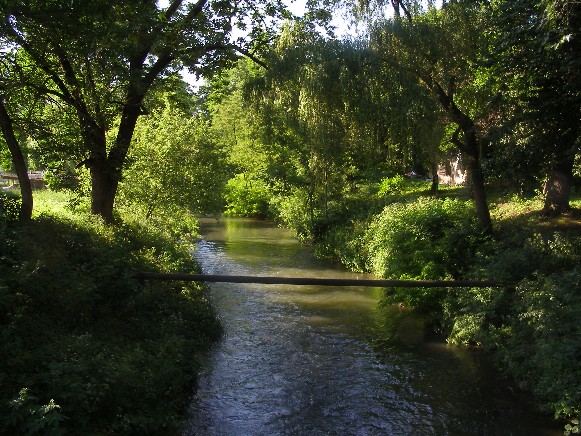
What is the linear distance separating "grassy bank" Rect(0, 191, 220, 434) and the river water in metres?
0.83

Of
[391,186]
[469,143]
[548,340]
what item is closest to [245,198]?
[391,186]

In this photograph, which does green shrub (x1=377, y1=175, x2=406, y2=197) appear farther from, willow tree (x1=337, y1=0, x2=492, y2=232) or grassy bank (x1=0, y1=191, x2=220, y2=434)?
grassy bank (x1=0, y1=191, x2=220, y2=434)

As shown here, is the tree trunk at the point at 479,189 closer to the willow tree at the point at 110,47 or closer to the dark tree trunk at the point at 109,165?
the willow tree at the point at 110,47

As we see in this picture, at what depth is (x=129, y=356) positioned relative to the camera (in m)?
7.91

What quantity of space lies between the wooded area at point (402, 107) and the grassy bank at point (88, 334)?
2.28 feet

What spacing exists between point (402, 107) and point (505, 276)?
4.62 metres

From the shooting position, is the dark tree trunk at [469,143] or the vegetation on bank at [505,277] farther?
the dark tree trunk at [469,143]

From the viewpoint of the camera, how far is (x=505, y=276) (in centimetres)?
1109

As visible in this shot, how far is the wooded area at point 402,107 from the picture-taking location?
970cm

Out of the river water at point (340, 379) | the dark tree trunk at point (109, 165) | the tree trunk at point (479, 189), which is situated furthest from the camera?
the tree trunk at point (479, 189)

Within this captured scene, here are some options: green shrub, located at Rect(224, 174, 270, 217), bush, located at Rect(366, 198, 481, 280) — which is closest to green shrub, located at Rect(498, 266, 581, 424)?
bush, located at Rect(366, 198, 481, 280)

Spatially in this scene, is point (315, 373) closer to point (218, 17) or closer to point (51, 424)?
point (51, 424)

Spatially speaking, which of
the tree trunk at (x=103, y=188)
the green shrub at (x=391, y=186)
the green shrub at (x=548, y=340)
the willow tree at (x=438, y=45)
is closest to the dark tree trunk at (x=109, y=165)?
the tree trunk at (x=103, y=188)

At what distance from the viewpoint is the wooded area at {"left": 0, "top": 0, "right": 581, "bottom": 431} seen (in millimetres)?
9703
